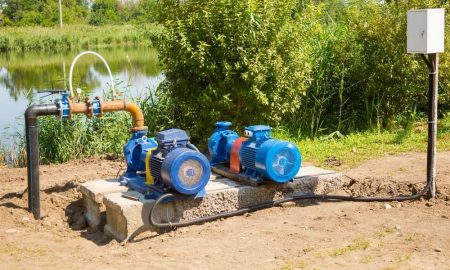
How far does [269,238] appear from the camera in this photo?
473 cm

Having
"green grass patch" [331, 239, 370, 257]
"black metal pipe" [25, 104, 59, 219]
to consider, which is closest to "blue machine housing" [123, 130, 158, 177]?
"black metal pipe" [25, 104, 59, 219]

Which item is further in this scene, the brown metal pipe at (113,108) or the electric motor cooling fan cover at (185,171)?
the brown metal pipe at (113,108)

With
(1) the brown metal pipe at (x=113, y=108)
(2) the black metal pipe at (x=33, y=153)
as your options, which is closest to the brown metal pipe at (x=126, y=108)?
(1) the brown metal pipe at (x=113, y=108)

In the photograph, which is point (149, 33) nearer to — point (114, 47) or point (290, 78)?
point (290, 78)

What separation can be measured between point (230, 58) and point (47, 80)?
33.6 ft

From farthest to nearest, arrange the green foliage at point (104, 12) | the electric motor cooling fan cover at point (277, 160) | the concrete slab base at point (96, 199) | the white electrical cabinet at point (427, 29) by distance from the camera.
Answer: the green foliage at point (104, 12) → the concrete slab base at point (96, 199) → the electric motor cooling fan cover at point (277, 160) → the white electrical cabinet at point (427, 29)

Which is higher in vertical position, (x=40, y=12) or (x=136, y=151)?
(x=40, y=12)

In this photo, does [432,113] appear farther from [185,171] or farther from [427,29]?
[185,171]

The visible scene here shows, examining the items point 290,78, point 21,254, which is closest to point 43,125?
point 290,78

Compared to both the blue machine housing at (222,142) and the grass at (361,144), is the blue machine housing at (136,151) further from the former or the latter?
the grass at (361,144)

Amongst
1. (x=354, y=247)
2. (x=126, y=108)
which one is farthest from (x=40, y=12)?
(x=354, y=247)

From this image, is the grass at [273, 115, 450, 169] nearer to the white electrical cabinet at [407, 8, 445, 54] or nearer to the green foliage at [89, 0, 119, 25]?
the white electrical cabinet at [407, 8, 445, 54]

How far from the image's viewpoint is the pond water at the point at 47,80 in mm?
10047

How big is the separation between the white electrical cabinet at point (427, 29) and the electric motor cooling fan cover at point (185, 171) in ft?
6.74
